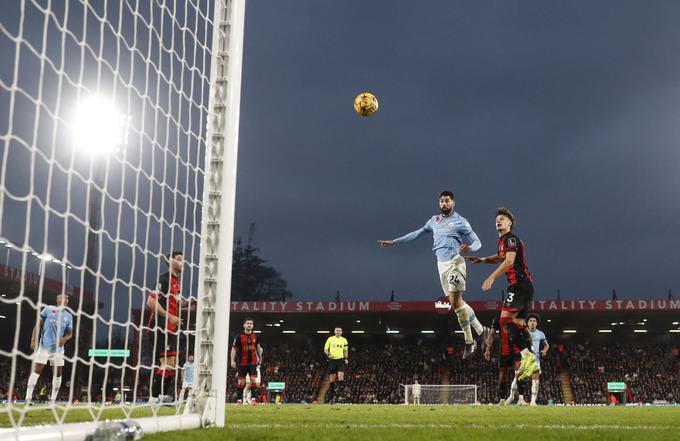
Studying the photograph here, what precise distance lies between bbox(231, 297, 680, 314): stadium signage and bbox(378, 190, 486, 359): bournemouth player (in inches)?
883

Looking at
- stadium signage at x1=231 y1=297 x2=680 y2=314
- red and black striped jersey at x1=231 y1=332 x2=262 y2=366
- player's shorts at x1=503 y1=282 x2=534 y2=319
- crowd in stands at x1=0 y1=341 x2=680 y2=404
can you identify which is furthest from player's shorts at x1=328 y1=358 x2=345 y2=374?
crowd in stands at x1=0 y1=341 x2=680 y2=404

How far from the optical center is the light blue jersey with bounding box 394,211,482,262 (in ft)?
36.3

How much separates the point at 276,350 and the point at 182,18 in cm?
3775

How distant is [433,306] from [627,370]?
1213 centimetres

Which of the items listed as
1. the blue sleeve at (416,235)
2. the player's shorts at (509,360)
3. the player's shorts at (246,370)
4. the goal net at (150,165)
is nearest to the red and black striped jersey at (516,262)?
the player's shorts at (509,360)

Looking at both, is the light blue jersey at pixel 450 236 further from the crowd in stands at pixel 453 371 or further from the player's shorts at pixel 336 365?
the crowd in stands at pixel 453 371

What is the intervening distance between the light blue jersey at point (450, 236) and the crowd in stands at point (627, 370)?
1068 inches

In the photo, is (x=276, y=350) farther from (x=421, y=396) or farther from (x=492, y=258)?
(x=492, y=258)

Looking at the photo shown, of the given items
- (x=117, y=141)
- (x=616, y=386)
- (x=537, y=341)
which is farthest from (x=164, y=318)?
(x=616, y=386)

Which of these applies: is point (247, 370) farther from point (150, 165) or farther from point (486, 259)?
point (150, 165)

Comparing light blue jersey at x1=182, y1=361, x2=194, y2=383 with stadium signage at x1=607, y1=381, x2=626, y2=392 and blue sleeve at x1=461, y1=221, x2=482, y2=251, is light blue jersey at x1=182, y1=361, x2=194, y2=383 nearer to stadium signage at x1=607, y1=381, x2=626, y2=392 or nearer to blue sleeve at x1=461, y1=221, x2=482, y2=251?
blue sleeve at x1=461, y1=221, x2=482, y2=251

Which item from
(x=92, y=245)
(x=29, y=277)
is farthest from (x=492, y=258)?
(x=29, y=277)

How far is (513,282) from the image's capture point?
28.4 feet

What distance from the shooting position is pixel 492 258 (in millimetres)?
9656
